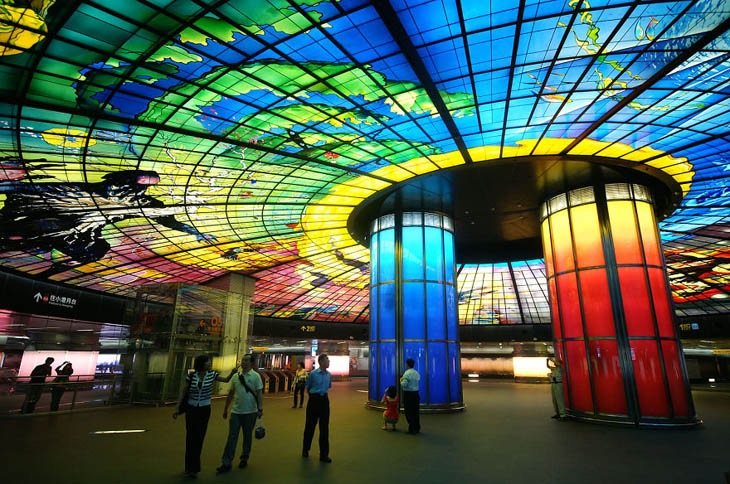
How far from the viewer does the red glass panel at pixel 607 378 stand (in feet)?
44.4

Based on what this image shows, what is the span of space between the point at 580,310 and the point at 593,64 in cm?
917

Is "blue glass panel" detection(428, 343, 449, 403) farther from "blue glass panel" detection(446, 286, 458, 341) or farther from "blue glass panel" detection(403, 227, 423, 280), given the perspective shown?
"blue glass panel" detection(403, 227, 423, 280)

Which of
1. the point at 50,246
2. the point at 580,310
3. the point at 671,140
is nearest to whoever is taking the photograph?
the point at 671,140

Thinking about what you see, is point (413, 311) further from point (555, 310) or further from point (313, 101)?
point (313, 101)

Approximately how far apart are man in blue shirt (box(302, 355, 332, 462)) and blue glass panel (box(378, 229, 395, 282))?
425 inches

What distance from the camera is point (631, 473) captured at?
7285 mm

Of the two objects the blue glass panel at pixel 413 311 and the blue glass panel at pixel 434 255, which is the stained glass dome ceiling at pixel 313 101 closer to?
the blue glass panel at pixel 434 255

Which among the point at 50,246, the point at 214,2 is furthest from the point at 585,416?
the point at 50,246

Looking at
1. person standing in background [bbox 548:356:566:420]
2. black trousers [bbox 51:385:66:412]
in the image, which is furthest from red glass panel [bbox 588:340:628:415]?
black trousers [bbox 51:385:66:412]

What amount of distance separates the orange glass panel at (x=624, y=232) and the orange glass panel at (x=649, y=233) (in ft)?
1.02

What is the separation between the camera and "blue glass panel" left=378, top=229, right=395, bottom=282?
1897 centimetres

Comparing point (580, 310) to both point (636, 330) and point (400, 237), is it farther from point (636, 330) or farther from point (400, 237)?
point (400, 237)

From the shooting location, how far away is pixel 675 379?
13.3 m

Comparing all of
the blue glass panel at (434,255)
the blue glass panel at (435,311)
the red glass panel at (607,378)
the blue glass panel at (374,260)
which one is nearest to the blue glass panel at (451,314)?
the blue glass panel at (435,311)
